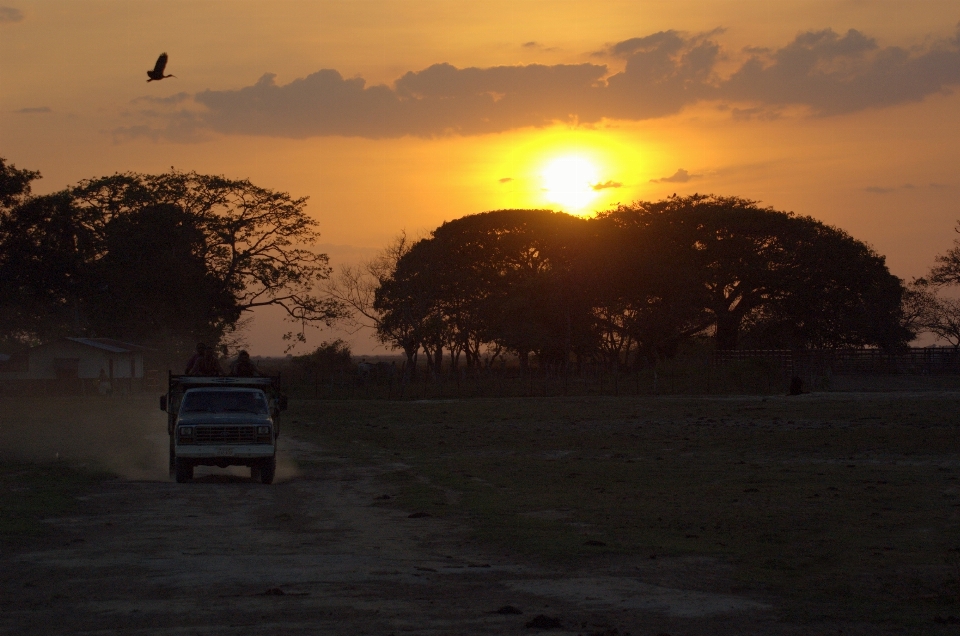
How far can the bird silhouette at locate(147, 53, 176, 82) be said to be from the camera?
2155 cm

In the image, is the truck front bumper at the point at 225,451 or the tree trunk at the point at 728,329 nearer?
the truck front bumper at the point at 225,451

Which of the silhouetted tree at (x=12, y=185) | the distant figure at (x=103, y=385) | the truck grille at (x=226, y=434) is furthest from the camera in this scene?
the distant figure at (x=103, y=385)

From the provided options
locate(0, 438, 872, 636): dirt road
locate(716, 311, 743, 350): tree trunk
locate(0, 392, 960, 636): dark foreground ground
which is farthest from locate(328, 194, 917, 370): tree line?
locate(0, 438, 872, 636): dirt road

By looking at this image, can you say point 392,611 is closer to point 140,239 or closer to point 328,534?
point 328,534

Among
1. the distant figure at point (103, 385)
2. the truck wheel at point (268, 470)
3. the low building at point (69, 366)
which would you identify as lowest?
the truck wheel at point (268, 470)

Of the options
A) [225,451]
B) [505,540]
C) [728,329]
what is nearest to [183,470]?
[225,451]

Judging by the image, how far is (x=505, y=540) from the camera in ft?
44.7

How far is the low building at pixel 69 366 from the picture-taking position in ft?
221

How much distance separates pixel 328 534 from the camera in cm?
1412

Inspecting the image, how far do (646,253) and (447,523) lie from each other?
207ft

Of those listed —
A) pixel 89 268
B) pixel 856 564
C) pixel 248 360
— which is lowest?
pixel 856 564

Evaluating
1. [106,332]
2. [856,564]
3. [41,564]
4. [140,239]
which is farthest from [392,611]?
[106,332]

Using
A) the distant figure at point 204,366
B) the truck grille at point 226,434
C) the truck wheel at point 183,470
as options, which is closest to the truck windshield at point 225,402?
Answer: the truck grille at point 226,434

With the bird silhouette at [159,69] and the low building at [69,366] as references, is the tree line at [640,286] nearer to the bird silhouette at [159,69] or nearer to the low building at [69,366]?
the low building at [69,366]
